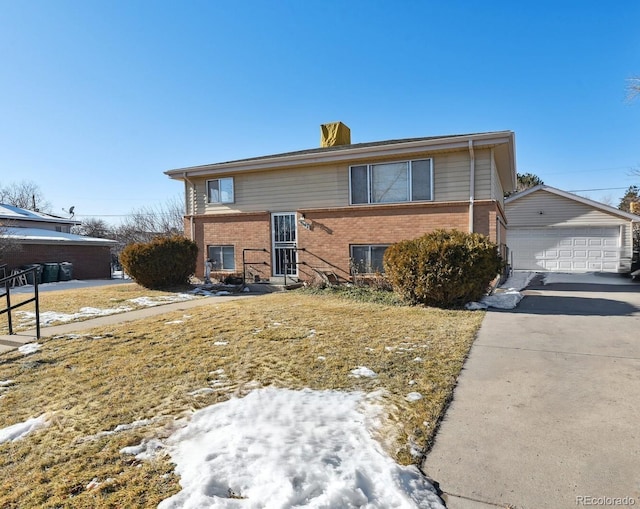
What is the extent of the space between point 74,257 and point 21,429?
20363 mm

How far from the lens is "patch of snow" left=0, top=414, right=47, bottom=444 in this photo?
2.97 meters

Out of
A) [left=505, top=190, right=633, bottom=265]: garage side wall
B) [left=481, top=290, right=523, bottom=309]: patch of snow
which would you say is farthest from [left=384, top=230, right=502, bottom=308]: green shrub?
[left=505, top=190, right=633, bottom=265]: garage side wall

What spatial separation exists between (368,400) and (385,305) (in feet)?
17.9

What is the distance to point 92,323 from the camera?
7305mm

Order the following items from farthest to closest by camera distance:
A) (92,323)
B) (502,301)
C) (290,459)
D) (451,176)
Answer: (451,176) → (502,301) → (92,323) → (290,459)

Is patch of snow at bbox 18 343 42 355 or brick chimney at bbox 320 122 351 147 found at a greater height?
brick chimney at bbox 320 122 351 147

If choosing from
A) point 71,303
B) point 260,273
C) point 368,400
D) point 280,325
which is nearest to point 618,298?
point 280,325

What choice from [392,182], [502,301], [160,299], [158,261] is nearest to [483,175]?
[392,182]

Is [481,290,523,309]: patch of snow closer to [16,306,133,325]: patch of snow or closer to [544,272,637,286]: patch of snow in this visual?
[544,272,637,286]: patch of snow

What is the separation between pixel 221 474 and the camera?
7.63 ft

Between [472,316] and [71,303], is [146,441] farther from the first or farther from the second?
[71,303]

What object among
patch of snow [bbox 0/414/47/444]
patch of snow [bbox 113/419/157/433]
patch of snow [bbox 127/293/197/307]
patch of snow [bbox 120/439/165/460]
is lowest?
patch of snow [bbox 127/293/197/307]

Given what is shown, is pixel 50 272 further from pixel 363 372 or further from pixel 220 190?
pixel 363 372

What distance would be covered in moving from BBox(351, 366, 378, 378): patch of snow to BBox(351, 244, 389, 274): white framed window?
25.6 ft
